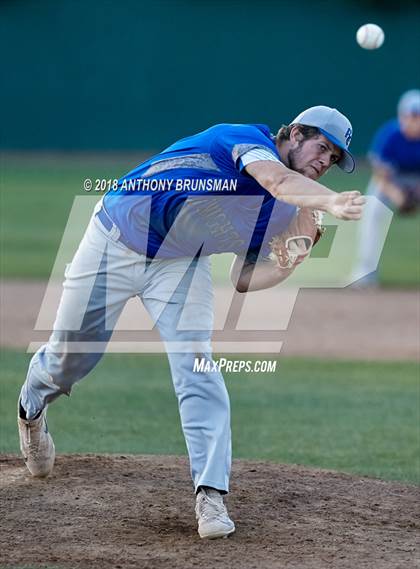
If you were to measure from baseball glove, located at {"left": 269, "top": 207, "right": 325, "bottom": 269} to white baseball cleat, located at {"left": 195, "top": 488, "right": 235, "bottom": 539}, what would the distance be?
4.13 feet

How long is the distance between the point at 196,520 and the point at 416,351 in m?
7.02

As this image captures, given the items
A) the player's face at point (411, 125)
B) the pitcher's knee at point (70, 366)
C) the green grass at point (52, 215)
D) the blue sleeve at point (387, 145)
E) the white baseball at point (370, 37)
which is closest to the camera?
the pitcher's knee at point (70, 366)

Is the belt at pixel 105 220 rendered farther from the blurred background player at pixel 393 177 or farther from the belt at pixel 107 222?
the blurred background player at pixel 393 177

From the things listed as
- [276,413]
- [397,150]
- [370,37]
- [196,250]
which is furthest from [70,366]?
[397,150]

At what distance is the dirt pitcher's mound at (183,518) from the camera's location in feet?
16.8

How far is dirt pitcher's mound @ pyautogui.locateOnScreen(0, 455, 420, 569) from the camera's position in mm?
5113

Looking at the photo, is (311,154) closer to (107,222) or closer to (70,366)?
(107,222)

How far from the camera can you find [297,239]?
557 centimetres

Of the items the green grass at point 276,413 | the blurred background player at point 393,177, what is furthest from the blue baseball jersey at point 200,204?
the blurred background player at point 393,177

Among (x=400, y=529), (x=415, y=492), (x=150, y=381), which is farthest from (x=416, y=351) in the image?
(x=400, y=529)

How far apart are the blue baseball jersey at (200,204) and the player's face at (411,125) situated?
10.5 m

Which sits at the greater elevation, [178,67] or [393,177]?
[178,67]

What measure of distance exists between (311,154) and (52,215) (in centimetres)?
1880

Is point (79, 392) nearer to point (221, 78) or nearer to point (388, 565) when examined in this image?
point (388, 565)
